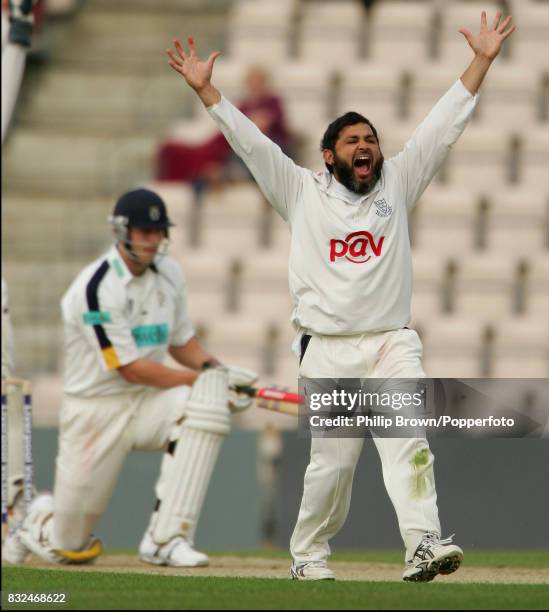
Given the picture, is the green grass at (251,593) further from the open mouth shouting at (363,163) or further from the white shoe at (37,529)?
the white shoe at (37,529)

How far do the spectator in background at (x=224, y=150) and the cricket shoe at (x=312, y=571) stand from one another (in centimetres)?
603

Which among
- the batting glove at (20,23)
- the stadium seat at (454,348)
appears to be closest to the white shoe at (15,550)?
the batting glove at (20,23)

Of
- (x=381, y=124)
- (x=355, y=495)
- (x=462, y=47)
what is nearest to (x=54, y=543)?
(x=355, y=495)

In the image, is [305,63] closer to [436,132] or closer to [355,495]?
[355,495]

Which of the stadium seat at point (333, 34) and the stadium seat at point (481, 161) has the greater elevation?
the stadium seat at point (333, 34)

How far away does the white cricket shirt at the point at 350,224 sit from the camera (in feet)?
18.9

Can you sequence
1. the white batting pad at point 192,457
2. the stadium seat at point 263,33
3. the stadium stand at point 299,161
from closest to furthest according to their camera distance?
the white batting pad at point 192,457 → the stadium stand at point 299,161 → the stadium seat at point 263,33

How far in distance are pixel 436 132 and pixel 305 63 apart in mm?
6975

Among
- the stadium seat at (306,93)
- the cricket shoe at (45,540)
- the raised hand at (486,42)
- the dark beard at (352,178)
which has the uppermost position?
the stadium seat at (306,93)

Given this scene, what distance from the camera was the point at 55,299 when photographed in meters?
12.0

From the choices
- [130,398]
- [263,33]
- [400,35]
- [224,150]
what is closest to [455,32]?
[400,35]

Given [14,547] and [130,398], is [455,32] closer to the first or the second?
[130,398]

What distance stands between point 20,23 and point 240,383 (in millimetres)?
1894

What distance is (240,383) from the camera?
7.79 meters
